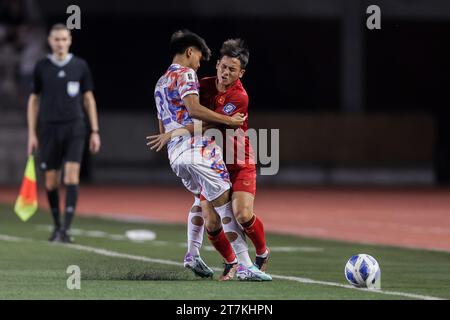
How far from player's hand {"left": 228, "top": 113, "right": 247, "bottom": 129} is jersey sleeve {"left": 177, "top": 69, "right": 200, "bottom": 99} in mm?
367

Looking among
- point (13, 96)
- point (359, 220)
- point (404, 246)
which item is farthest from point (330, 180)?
point (404, 246)

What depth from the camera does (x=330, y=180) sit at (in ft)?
109

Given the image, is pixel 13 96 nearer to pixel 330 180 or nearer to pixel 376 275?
pixel 330 180

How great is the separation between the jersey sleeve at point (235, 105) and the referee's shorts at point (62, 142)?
15.4 feet

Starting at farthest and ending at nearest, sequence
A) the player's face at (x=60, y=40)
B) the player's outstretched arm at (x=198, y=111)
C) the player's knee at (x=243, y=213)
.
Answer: the player's face at (x=60, y=40) < the player's knee at (x=243, y=213) < the player's outstretched arm at (x=198, y=111)

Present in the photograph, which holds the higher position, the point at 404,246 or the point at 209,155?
the point at 209,155

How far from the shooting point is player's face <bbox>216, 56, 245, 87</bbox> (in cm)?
1061

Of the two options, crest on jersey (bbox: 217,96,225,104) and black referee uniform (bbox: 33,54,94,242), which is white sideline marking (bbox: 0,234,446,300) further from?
crest on jersey (bbox: 217,96,225,104)

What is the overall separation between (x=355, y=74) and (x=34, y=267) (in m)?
23.8

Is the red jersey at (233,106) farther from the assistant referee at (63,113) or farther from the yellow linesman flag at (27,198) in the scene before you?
the yellow linesman flag at (27,198)

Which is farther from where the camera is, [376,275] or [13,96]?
[13,96]

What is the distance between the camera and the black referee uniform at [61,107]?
15.1m

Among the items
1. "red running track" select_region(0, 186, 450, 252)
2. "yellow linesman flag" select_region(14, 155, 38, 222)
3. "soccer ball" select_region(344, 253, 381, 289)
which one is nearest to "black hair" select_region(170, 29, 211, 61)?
"soccer ball" select_region(344, 253, 381, 289)

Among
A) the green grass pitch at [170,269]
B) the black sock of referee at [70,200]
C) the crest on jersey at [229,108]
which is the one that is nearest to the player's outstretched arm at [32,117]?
the black sock of referee at [70,200]
